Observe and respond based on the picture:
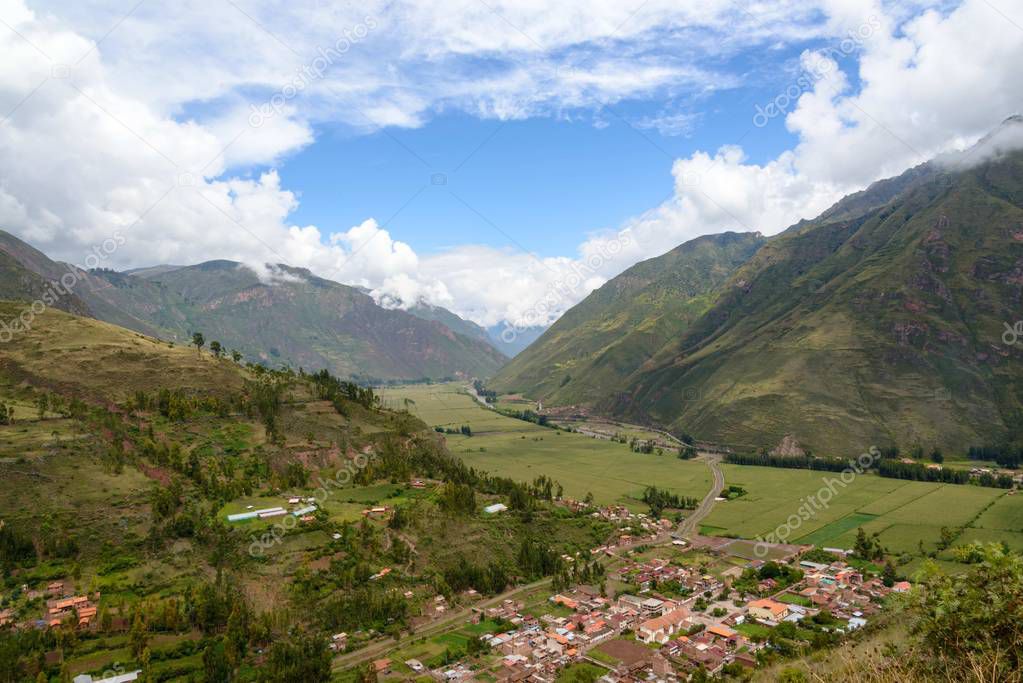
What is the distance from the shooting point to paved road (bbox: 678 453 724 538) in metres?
105

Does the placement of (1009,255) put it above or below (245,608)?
above

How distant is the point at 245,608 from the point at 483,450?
416 ft

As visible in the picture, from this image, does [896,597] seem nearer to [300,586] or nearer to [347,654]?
[347,654]

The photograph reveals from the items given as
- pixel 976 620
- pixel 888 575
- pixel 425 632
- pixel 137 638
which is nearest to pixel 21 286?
pixel 137 638

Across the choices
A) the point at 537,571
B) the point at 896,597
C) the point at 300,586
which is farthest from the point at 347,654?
the point at 896,597

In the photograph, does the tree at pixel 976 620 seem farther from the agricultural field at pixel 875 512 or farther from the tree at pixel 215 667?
the agricultural field at pixel 875 512

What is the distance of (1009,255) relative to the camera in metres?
193

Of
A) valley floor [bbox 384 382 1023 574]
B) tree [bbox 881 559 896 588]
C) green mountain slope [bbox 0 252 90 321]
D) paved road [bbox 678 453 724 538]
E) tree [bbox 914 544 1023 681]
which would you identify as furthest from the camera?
green mountain slope [bbox 0 252 90 321]

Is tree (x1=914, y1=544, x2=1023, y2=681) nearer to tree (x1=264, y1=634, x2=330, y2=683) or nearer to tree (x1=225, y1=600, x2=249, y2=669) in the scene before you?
tree (x1=264, y1=634, x2=330, y2=683)

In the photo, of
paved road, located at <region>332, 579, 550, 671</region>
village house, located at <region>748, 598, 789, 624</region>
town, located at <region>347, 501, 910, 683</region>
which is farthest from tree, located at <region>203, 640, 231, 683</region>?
village house, located at <region>748, 598, 789, 624</region>

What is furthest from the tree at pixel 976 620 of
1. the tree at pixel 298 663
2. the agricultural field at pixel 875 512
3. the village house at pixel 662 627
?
the agricultural field at pixel 875 512

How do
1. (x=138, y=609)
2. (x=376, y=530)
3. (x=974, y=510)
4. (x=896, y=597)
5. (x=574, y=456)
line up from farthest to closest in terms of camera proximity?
(x=574, y=456) → (x=974, y=510) → (x=376, y=530) → (x=138, y=609) → (x=896, y=597)

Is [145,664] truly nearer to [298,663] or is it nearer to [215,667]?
[215,667]

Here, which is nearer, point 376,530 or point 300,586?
point 300,586
